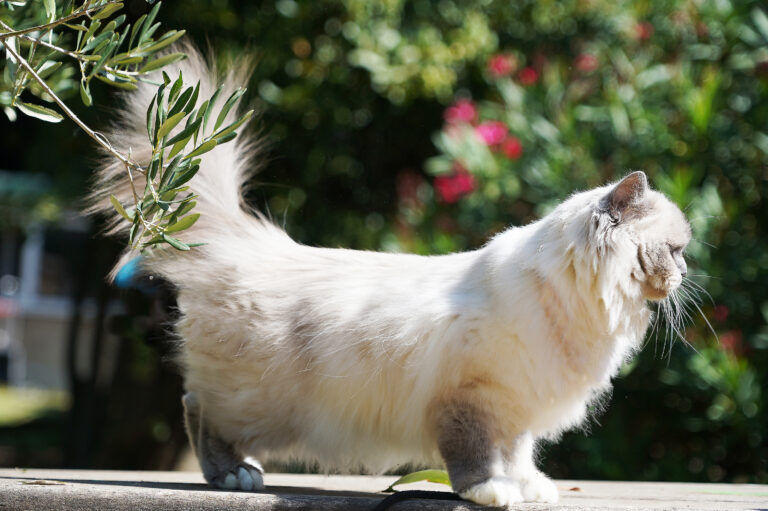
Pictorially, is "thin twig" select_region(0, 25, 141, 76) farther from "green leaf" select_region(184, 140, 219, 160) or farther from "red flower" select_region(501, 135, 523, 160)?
"red flower" select_region(501, 135, 523, 160)

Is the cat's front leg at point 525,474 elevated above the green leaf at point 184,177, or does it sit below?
below

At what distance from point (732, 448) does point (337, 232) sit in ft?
9.69

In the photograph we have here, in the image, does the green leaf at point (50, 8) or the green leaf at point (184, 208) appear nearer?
the green leaf at point (50, 8)

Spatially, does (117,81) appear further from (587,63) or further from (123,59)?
(587,63)

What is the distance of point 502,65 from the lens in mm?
6059

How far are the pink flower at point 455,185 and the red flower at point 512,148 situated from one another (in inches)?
10.7

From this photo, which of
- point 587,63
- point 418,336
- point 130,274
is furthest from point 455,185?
point 418,336

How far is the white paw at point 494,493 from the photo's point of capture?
263 centimetres

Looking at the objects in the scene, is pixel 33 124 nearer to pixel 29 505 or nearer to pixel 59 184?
pixel 59 184

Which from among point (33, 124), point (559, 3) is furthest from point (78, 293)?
point (559, 3)

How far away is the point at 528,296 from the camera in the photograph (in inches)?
111

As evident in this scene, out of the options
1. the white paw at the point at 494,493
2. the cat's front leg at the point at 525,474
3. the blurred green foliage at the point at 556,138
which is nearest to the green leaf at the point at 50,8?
the white paw at the point at 494,493

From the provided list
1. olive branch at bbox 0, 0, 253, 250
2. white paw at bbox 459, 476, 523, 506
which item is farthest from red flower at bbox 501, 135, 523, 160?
olive branch at bbox 0, 0, 253, 250

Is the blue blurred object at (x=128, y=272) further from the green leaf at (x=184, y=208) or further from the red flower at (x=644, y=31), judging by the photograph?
the red flower at (x=644, y=31)
